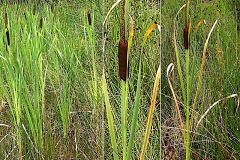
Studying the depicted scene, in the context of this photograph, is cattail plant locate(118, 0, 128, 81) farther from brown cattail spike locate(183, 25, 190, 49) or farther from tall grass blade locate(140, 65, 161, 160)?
brown cattail spike locate(183, 25, 190, 49)

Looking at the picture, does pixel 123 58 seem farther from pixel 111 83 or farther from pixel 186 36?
pixel 186 36

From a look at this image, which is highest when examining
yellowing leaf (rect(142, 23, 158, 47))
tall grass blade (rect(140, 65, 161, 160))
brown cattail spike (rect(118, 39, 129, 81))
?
yellowing leaf (rect(142, 23, 158, 47))

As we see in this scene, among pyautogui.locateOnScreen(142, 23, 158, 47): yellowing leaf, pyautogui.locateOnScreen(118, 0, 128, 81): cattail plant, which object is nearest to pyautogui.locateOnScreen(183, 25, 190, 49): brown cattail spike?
pyautogui.locateOnScreen(142, 23, 158, 47): yellowing leaf

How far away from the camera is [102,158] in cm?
146

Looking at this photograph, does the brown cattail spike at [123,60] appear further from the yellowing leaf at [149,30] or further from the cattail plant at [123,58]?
the yellowing leaf at [149,30]

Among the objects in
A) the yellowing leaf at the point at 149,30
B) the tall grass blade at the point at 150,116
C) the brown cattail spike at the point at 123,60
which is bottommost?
the tall grass blade at the point at 150,116

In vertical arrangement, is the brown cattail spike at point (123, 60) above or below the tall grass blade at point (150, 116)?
above

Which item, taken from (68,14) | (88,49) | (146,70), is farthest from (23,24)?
(146,70)

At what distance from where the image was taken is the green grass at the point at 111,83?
126 cm

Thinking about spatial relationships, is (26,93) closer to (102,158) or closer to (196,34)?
(102,158)

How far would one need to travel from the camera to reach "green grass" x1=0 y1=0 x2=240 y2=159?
1.26 m

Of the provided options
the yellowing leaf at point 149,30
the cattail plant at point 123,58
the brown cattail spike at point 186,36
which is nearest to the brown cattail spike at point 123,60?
the cattail plant at point 123,58

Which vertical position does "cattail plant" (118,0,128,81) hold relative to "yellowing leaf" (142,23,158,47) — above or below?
below

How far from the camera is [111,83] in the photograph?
1.34m
